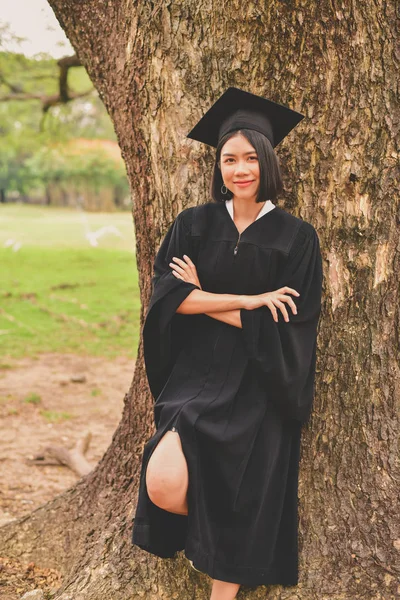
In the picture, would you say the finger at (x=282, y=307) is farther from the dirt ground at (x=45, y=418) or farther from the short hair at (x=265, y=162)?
the dirt ground at (x=45, y=418)

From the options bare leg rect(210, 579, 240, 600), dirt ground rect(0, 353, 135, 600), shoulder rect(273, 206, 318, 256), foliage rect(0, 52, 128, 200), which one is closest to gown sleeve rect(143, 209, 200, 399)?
shoulder rect(273, 206, 318, 256)

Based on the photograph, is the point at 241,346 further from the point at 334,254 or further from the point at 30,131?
the point at 30,131

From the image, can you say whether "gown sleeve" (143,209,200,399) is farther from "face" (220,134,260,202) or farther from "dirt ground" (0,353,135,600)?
"dirt ground" (0,353,135,600)

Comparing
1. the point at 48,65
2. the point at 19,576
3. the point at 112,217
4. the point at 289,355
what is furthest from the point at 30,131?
the point at 112,217

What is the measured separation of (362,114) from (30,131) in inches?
440

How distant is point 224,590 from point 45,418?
4687mm

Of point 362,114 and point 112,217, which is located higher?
point 362,114

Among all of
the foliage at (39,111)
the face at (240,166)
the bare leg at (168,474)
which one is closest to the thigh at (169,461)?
the bare leg at (168,474)

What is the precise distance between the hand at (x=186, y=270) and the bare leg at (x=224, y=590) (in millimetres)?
1269

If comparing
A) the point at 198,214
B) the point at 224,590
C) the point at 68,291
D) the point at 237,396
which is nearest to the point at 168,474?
the point at 237,396

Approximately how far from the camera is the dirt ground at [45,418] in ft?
17.2

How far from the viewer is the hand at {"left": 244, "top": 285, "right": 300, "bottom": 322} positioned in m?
2.67

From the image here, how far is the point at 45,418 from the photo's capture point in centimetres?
714

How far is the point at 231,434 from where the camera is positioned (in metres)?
2.65
